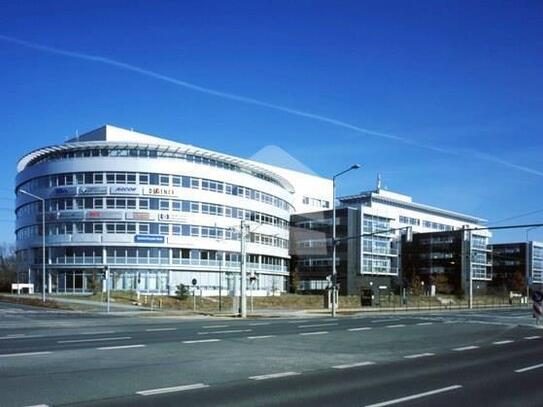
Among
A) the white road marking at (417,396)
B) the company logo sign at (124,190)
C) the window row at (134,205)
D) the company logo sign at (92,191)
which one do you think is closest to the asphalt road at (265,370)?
the white road marking at (417,396)

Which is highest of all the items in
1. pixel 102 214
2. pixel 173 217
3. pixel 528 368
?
pixel 102 214

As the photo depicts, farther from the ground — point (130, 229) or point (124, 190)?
point (124, 190)

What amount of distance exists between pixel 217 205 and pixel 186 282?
10.6 metres

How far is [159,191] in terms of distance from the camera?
77.5 meters

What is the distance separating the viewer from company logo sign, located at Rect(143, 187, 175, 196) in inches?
3034

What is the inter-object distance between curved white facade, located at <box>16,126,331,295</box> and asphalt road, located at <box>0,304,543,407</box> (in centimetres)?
5347

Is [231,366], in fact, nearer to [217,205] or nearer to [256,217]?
[217,205]

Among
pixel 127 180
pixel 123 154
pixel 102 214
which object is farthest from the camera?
pixel 123 154

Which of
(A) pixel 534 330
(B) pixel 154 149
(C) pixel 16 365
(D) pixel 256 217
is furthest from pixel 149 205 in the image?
(C) pixel 16 365

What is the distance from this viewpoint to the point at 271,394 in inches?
422

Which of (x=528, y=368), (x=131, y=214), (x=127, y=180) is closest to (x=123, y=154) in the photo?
(x=127, y=180)

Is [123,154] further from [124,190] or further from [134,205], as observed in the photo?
[134,205]

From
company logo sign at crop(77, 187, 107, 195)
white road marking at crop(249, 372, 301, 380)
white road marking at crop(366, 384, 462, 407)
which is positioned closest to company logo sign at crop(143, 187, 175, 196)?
company logo sign at crop(77, 187, 107, 195)

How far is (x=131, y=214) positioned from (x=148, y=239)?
11.6ft
